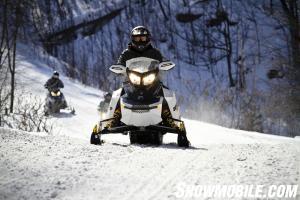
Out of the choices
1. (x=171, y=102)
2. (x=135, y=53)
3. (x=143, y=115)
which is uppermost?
(x=135, y=53)

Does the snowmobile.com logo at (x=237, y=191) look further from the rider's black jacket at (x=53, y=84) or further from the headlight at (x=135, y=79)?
the rider's black jacket at (x=53, y=84)

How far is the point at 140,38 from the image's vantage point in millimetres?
7633

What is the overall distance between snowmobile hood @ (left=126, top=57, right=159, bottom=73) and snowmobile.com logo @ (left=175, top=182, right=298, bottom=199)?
3.68 meters

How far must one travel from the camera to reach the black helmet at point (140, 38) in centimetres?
757

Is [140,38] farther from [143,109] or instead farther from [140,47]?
[143,109]

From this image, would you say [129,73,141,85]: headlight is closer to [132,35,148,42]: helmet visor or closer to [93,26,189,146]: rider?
[93,26,189,146]: rider

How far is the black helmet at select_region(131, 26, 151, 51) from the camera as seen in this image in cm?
757

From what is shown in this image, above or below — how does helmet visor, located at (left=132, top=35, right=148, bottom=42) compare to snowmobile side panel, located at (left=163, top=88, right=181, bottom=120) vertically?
above

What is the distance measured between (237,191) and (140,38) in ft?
15.4

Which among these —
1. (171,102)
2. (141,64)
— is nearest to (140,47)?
(141,64)

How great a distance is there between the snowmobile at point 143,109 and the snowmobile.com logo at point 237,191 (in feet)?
10.7

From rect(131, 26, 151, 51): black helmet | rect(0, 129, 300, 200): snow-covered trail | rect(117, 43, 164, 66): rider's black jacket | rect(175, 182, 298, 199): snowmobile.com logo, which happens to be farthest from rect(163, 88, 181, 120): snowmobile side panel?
rect(175, 182, 298, 199): snowmobile.com logo

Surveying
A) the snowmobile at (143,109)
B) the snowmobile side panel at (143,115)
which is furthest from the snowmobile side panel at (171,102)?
the snowmobile side panel at (143,115)

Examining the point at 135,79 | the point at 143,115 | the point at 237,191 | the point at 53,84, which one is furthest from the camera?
the point at 53,84
